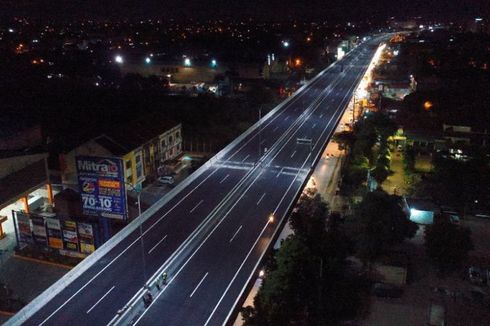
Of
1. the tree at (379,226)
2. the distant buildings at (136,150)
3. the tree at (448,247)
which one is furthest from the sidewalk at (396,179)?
the distant buildings at (136,150)

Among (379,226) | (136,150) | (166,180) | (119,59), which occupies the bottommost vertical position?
(166,180)

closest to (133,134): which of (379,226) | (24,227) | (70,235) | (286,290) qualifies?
(24,227)

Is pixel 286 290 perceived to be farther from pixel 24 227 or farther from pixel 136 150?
pixel 136 150

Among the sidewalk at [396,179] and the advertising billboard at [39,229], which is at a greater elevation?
the advertising billboard at [39,229]

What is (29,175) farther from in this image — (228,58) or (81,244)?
(228,58)

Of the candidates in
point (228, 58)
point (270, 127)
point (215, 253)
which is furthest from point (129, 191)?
point (228, 58)

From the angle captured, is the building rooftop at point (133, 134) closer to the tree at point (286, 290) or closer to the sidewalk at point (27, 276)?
the sidewalk at point (27, 276)
